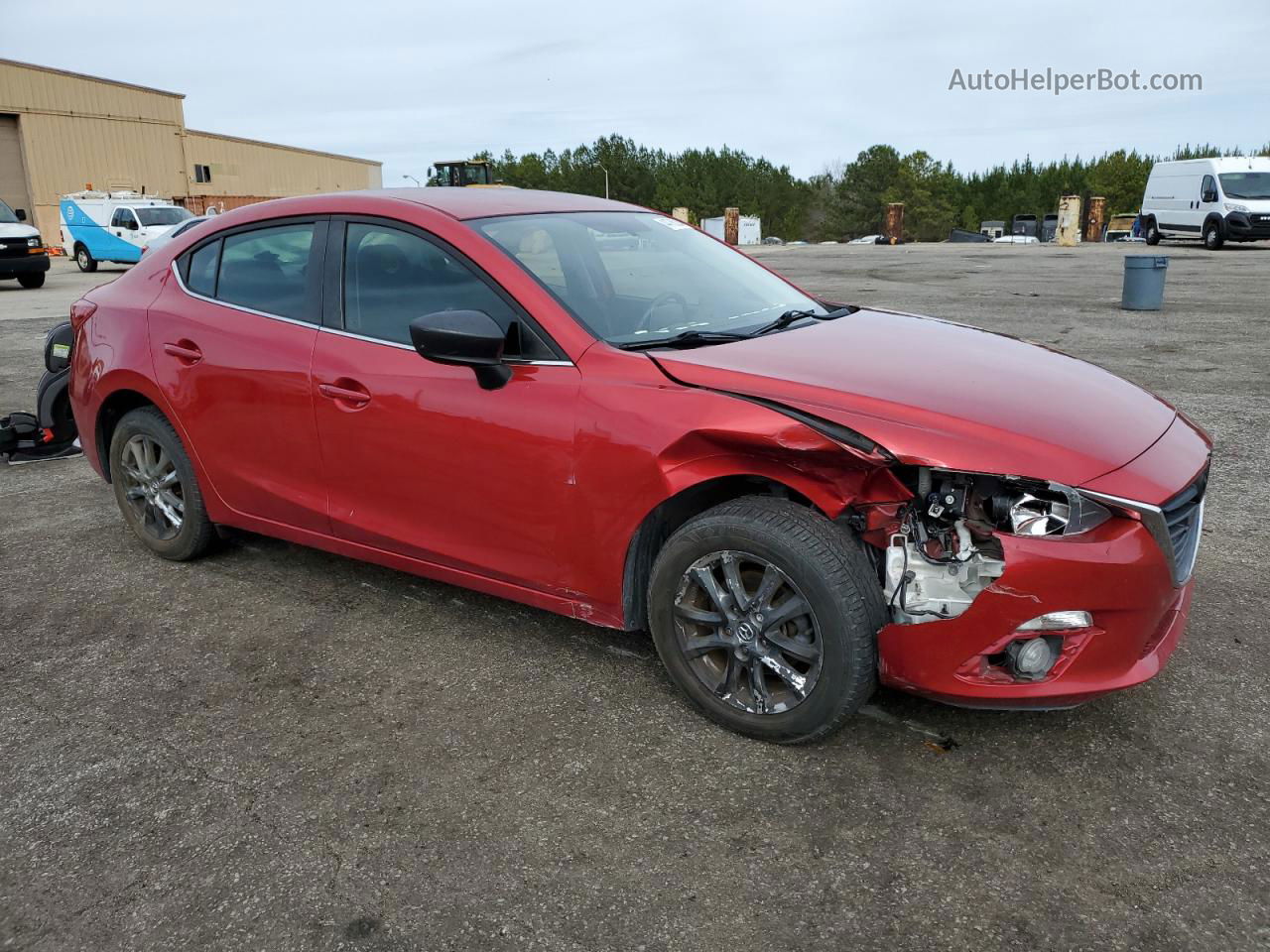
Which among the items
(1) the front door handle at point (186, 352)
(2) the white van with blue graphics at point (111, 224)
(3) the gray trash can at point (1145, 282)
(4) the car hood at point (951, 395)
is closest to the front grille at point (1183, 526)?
(4) the car hood at point (951, 395)

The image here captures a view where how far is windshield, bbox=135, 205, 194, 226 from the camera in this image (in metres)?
27.7

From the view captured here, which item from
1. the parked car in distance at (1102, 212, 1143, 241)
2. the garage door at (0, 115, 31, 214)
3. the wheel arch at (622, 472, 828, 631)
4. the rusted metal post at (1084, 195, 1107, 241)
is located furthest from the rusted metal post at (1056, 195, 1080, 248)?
the garage door at (0, 115, 31, 214)

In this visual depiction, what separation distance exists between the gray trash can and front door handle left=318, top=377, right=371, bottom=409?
12543mm

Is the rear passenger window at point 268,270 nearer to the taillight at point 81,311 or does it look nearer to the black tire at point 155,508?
the black tire at point 155,508

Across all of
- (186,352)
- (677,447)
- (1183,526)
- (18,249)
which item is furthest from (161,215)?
(1183,526)

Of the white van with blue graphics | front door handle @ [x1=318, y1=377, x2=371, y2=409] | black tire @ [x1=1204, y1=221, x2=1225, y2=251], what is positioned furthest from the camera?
the white van with blue graphics

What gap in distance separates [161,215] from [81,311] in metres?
26.6

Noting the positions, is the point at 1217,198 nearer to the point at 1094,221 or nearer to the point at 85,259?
the point at 1094,221

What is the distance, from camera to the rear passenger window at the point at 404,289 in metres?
3.32

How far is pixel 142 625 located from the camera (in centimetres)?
392

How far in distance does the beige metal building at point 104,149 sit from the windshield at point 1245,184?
37.0 metres

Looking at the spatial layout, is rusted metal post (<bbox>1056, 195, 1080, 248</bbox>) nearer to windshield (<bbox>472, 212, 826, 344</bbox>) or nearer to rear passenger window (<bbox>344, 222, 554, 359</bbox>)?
windshield (<bbox>472, 212, 826, 344</bbox>)

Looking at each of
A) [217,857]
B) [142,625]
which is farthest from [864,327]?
[142,625]

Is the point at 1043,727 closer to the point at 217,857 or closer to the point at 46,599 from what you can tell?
the point at 217,857
